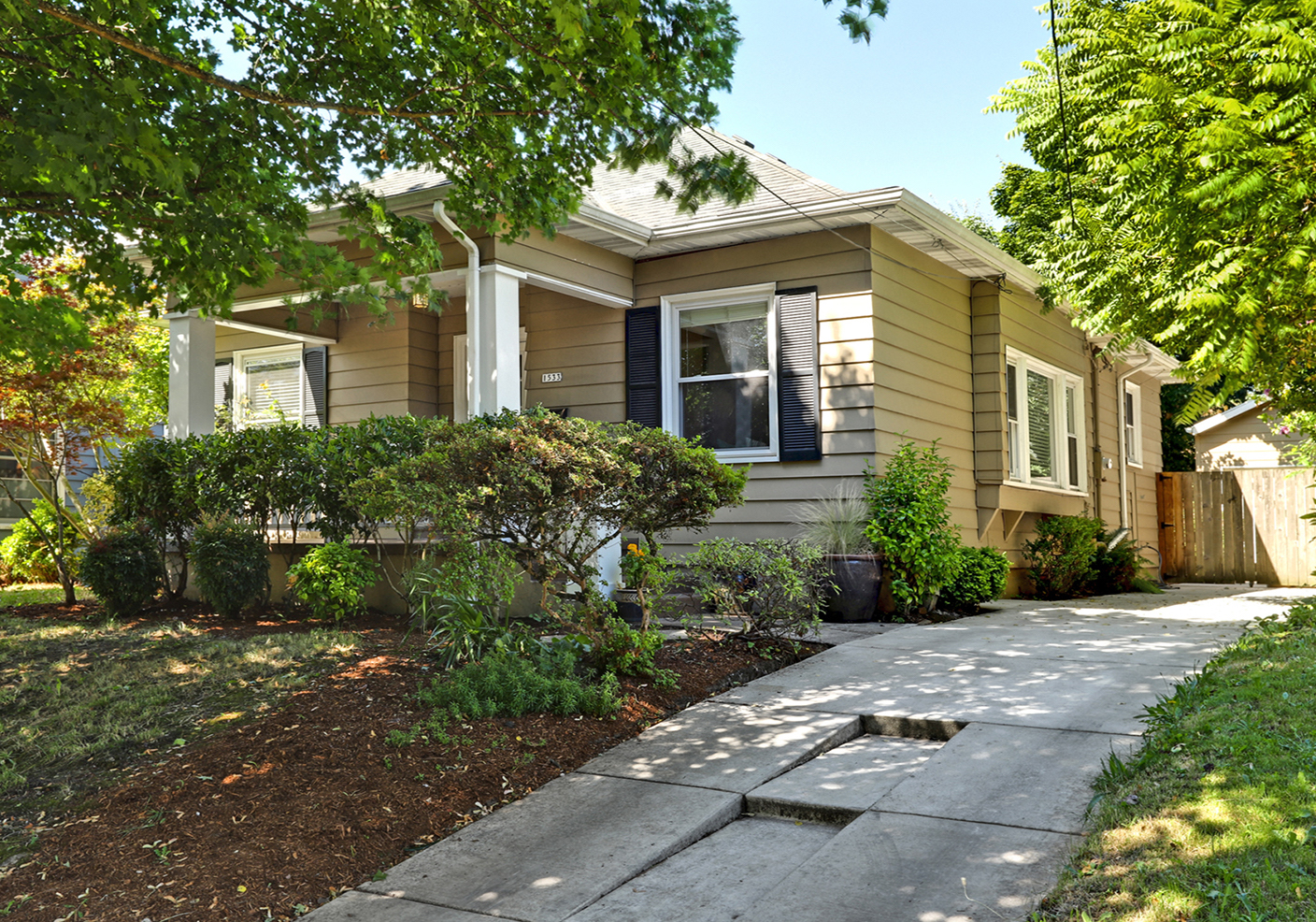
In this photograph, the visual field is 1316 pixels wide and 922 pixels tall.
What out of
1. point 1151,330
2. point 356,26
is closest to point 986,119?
point 1151,330

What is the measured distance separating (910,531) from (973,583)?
1.35 metres

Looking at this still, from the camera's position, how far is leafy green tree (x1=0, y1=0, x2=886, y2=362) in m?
5.39

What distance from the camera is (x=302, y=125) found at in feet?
20.7

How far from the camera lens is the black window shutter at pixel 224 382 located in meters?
13.4

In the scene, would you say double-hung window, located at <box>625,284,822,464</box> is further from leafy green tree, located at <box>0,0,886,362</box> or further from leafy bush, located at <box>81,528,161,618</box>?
leafy bush, located at <box>81,528,161,618</box>

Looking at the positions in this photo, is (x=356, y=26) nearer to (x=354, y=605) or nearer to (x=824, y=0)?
(x=824, y=0)

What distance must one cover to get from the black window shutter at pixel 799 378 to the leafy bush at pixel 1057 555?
439 centimetres

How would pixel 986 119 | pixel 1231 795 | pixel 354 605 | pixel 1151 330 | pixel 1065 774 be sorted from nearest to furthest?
pixel 1231 795
pixel 1065 774
pixel 1151 330
pixel 354 605
pixel 986 119

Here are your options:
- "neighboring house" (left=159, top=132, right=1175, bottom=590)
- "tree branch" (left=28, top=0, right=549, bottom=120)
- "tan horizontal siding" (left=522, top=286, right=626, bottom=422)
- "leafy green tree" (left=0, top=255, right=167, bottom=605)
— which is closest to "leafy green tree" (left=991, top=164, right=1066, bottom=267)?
"neighboring house" (left=159, top=132, right=1175, bottom=590)

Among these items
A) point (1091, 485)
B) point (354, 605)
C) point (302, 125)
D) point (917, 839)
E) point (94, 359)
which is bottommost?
point (917, 839)

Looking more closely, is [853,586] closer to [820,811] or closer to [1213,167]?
[820,811]

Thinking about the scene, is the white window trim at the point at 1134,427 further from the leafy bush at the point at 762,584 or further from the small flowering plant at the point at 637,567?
the small flowering plant at the point at 637,567

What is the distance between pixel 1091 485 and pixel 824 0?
35.9ft

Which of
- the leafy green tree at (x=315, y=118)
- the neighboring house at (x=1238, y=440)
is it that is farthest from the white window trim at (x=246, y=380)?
the neighboring house at (x=1238, y=440)
